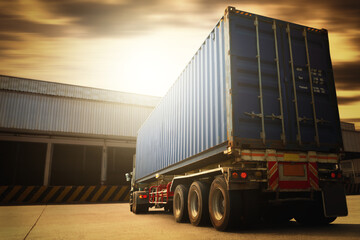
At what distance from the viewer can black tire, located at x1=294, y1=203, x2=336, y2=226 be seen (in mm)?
6102

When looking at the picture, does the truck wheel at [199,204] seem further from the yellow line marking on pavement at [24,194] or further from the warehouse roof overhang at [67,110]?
the warehouse roof overhang at [67,110]

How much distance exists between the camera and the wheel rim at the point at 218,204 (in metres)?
5.58

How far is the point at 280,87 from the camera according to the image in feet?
19.8

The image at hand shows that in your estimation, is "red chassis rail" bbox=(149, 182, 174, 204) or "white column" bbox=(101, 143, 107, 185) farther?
"white column" bbox=(101, 143, 107, 185)

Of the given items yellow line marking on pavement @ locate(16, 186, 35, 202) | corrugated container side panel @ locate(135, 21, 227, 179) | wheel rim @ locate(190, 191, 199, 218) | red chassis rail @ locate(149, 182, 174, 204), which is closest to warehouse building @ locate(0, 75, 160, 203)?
yellow line marking on pavement @ locate(16, 186, 35, 202)

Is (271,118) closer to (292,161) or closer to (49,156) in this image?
(292,161)

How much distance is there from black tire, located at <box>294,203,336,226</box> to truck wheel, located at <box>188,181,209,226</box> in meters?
2.14

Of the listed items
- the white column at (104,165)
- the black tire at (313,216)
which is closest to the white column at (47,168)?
the white column at (104,165)

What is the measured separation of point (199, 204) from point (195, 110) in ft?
7.79

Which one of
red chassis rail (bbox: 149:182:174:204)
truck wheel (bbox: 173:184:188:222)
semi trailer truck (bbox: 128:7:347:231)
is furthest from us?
red chassis rail (bbox: 149:182:174:204)

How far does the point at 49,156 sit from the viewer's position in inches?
881

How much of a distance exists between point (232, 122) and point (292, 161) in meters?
1.46

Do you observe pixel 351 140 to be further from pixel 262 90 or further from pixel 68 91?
pixel 262 90

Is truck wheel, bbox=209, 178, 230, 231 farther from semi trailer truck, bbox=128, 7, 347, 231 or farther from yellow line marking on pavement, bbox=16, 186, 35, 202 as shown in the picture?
yellow line marking on pavement, bbox=16, 186, 35, 202
